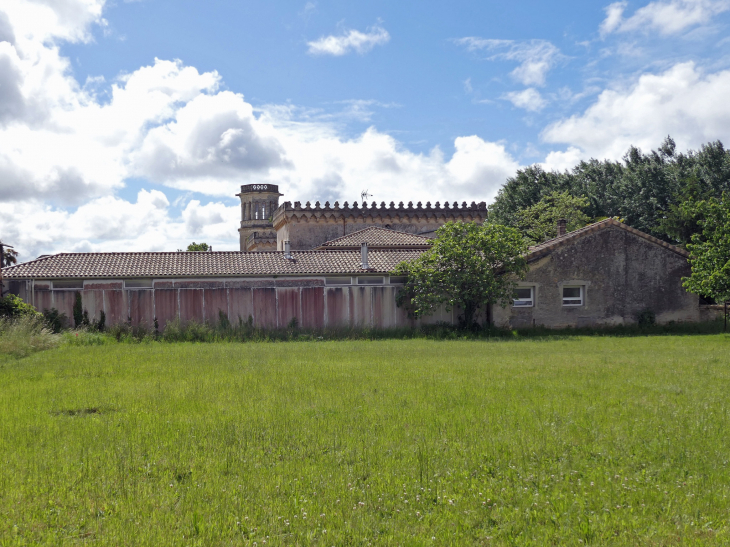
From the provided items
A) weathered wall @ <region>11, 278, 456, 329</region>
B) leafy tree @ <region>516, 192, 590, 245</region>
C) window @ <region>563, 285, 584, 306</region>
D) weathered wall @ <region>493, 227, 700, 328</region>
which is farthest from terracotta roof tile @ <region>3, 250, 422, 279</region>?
leafy tree @ <region>516, 192, 590, 245</region>

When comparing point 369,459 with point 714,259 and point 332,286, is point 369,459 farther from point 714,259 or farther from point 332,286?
point 714,259

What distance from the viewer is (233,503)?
5922 millimetres

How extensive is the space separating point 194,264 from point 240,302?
122 inches

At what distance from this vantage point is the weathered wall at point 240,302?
2636 centimetres

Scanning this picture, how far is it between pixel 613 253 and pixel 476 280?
749 cm

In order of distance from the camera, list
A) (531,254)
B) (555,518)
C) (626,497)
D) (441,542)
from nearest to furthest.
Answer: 1. (441,542)
2. (555,518)
3. (626,497)
4. (531,254)

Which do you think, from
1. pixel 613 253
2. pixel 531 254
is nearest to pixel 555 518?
pixel 531 254

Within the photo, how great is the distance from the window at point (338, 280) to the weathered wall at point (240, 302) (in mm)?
248

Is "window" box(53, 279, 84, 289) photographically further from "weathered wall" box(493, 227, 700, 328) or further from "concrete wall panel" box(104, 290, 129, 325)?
"weathered wall" box(493, 227, 700, 328)

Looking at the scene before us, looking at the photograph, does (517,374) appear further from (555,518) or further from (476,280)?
(476,280)

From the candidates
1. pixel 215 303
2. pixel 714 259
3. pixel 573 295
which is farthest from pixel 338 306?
pixel 714 259

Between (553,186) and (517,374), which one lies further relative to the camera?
(553,186)

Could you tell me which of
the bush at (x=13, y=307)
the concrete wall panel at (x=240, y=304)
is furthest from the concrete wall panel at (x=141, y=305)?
the bush at (x=13, y=307)

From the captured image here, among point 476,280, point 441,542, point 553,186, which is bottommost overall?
point 441,542
